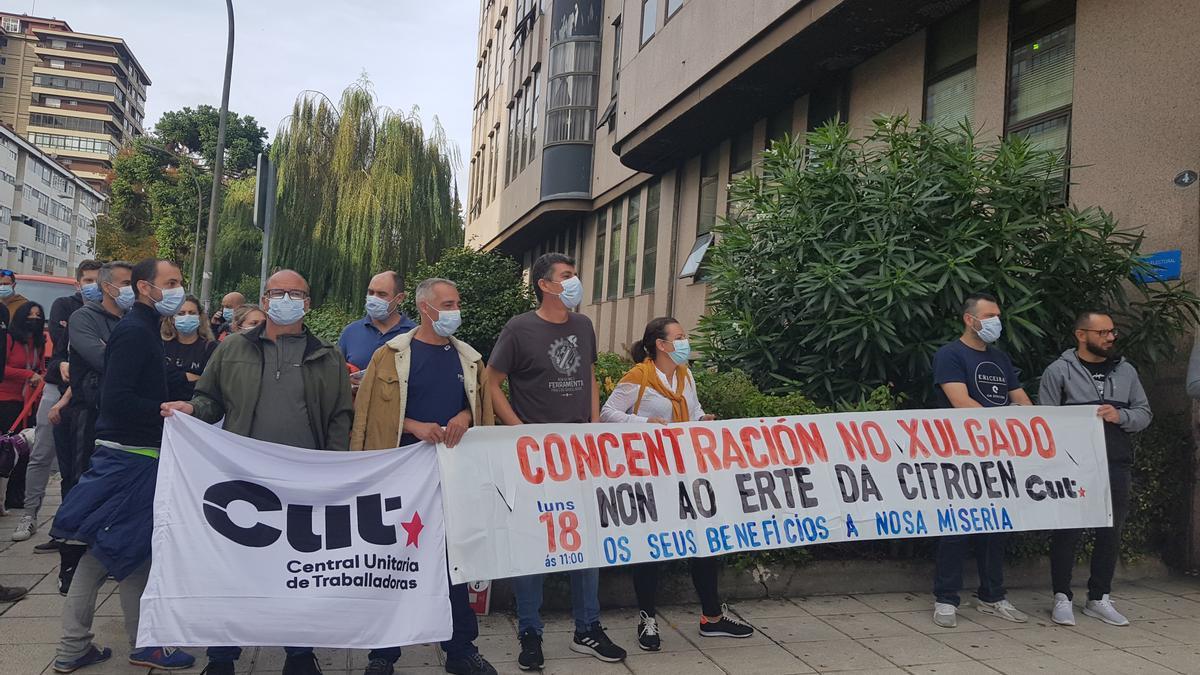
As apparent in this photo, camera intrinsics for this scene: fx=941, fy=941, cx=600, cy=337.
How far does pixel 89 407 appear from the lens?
5547 millimetres

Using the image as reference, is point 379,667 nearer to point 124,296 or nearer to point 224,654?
point 224,654

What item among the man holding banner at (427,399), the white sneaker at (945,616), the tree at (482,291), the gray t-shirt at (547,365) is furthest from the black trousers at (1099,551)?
the tree at (482,291)

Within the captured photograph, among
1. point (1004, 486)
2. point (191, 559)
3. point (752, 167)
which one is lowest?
point (191, 559)

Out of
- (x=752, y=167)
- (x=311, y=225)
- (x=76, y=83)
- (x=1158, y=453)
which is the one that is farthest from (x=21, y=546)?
(x=76, y=83)

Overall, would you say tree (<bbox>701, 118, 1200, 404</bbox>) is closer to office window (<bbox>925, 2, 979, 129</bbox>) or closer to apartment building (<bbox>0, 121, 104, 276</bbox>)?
office window (<bbox>925, 2, 979, 129</bbox>)

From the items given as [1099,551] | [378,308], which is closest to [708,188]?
[378,308]

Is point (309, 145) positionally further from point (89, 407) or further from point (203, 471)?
point (203, 471)

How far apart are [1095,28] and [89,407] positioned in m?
8.32

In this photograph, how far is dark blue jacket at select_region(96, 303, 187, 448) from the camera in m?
4.34

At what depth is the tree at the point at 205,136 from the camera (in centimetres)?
6281

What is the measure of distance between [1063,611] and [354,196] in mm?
19478

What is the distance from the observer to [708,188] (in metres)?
16.6

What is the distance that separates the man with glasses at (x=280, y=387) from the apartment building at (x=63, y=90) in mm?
112543

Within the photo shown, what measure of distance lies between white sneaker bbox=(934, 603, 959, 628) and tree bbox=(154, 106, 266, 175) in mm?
63440
